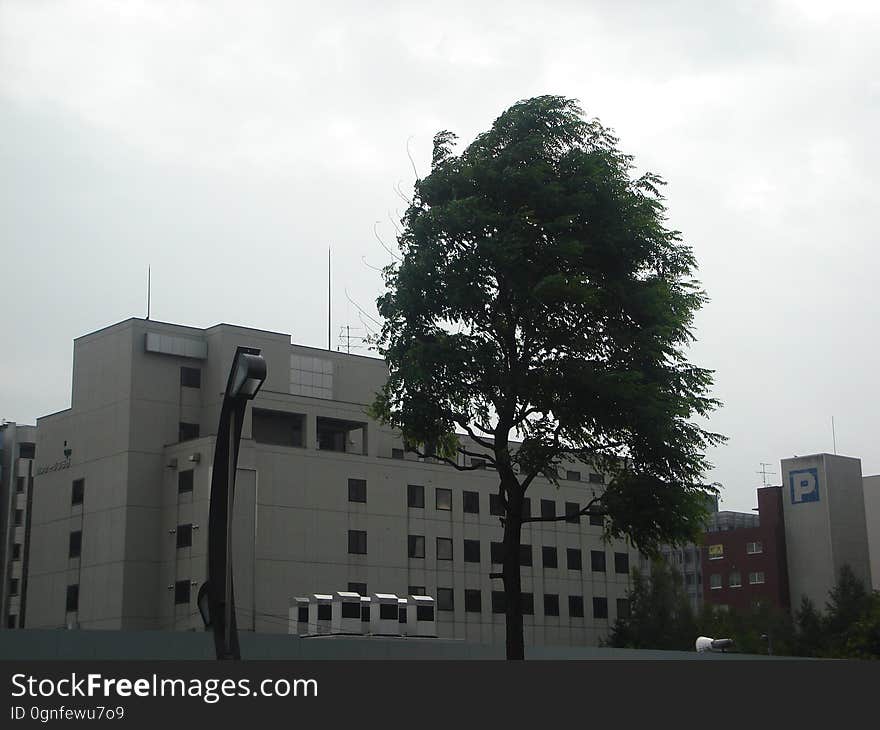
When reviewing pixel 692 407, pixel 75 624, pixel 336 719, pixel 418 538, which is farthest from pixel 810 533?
pixel 336 719

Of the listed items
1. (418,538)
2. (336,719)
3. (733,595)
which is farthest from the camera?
(733,595)

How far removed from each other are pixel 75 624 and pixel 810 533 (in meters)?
70.1

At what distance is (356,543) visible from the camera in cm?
8062

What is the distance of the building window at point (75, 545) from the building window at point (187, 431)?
9.28 meters

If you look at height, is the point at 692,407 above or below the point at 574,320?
below

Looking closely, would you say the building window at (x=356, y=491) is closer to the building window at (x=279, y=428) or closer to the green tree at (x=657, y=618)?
the building window at (x=279, y=428)

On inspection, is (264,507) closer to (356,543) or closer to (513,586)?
(356,543)

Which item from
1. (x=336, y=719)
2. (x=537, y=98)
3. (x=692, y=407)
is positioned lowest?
(x=336, y=719)

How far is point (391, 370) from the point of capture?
107 ft

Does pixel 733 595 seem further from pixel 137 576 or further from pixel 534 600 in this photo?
pixel 137 576

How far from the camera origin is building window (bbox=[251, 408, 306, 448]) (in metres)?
82.9

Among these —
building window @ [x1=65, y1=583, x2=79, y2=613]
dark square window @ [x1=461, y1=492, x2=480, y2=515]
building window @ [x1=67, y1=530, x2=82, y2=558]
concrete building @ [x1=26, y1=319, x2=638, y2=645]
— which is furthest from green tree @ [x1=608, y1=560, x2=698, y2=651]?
building window @ [x1=67, y1=530, x2=82, y2=558]

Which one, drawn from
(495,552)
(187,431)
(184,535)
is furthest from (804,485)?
(184,535)

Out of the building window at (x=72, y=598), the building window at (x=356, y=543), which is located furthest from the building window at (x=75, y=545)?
the building window at (x=356, y=543)
